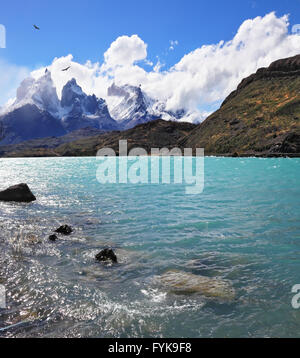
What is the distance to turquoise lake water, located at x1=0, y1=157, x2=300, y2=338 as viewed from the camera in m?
10.5

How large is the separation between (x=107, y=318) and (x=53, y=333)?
2018 millimetres

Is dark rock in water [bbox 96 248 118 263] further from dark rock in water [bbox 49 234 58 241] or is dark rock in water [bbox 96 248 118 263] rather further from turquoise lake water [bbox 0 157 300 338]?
dark rock in water [bbox 49 234 58 241]

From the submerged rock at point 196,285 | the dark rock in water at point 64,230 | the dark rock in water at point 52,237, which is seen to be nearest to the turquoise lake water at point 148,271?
the submerged rock at point 196,285

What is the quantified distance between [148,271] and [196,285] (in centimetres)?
298

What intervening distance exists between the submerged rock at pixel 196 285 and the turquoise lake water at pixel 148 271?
376mm

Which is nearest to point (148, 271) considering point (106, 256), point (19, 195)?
point (106, 256)

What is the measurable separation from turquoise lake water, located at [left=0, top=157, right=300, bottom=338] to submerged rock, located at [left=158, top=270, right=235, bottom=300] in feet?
1.23

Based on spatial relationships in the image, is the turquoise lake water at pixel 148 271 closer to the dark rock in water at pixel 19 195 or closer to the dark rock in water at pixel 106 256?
the dark rock in water at pixel 106 256

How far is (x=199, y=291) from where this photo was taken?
1295 cm

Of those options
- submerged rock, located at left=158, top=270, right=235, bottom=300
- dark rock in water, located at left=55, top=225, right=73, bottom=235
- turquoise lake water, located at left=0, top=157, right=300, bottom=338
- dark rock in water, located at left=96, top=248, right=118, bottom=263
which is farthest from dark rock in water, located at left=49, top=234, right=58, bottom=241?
submerged rock, located at left=158, top=270, right=235, bottom=300

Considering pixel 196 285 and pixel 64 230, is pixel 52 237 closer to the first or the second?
pixel 64 230
